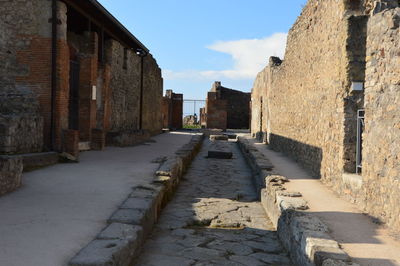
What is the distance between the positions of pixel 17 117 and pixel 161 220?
3.43 meters

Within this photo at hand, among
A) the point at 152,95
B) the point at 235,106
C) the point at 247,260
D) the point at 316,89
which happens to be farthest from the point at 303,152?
the point at 235,106

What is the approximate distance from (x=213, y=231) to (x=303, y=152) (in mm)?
4409

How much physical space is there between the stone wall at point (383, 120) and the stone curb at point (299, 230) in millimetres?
763

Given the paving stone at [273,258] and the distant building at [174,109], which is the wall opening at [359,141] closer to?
the paving stone at [273,258]

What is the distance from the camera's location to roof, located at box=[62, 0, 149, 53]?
9728 mm

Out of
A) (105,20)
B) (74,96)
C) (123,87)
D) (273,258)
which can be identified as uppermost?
(105,20)

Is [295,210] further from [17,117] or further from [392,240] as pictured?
[17,117]

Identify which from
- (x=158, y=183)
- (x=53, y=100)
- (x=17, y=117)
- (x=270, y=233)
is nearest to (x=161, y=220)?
(x=158, y=183)

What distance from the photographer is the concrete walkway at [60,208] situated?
10.1 feet

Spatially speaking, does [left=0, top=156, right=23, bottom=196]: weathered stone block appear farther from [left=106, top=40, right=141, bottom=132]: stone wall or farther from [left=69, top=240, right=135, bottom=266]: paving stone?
[left=106, top=40, right=141, bottom=132]: stone wall

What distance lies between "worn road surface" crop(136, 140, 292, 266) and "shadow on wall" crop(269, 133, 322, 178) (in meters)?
1.26

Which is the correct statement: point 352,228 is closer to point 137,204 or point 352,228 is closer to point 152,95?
point 137,204

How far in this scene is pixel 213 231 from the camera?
4.99 metres

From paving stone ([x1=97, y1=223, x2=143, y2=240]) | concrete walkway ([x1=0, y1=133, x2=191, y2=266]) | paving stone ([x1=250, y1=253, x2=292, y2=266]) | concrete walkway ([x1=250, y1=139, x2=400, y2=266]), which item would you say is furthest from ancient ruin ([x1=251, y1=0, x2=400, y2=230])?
concrete walkway ([x1=0, y1=133, x2=191, y2=266])
